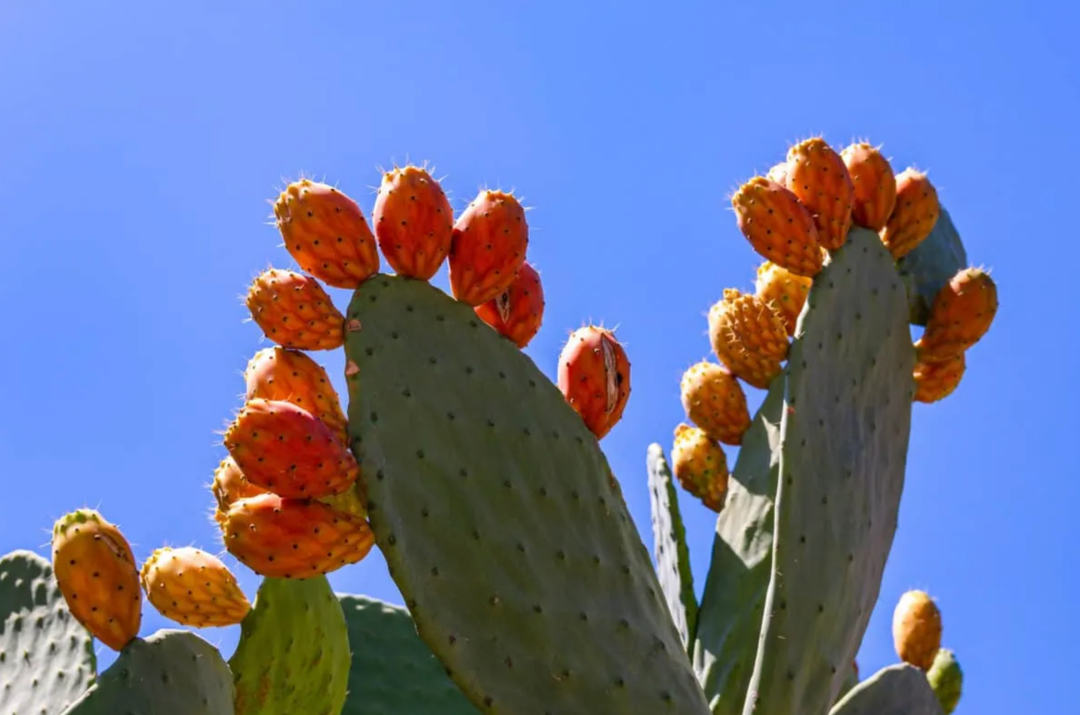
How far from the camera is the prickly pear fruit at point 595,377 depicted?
232 cm

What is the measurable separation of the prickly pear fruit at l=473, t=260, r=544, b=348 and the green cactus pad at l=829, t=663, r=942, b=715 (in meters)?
0.87

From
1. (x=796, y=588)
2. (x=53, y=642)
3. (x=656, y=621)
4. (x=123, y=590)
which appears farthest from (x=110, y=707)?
(x=796, y=588)

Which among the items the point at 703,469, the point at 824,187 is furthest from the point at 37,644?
the point at 824,187

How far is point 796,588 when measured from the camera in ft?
7.63

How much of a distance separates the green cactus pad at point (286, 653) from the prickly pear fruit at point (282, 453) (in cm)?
39

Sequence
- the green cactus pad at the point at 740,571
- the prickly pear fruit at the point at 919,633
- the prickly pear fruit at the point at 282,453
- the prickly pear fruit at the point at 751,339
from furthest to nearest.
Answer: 1. the prickly pear fruit at the point at 919,633
2. the prickly pear fruit at the point at 751,339
3. the green cactus pad at the point at 740,571
4. the prickly pear fruit at the point at 282,453

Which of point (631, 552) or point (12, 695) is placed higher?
point (631, 552)

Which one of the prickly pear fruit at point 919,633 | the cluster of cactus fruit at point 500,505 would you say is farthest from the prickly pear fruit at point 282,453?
the prickly pear fruit at point 919,633

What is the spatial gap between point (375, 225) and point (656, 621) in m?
0.76

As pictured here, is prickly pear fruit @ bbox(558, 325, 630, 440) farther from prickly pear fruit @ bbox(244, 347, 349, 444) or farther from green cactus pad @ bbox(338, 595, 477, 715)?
green cactus pad @ bbox(338, 595, 477, 715)

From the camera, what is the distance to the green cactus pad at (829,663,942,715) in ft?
8.29

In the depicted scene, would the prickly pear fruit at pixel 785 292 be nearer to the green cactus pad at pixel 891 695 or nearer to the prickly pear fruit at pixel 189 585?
the green cactus pad at pixel 891 695

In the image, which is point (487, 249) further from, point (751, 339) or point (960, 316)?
point (960, 316)

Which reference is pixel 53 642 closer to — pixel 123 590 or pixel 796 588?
pixel 123 590
